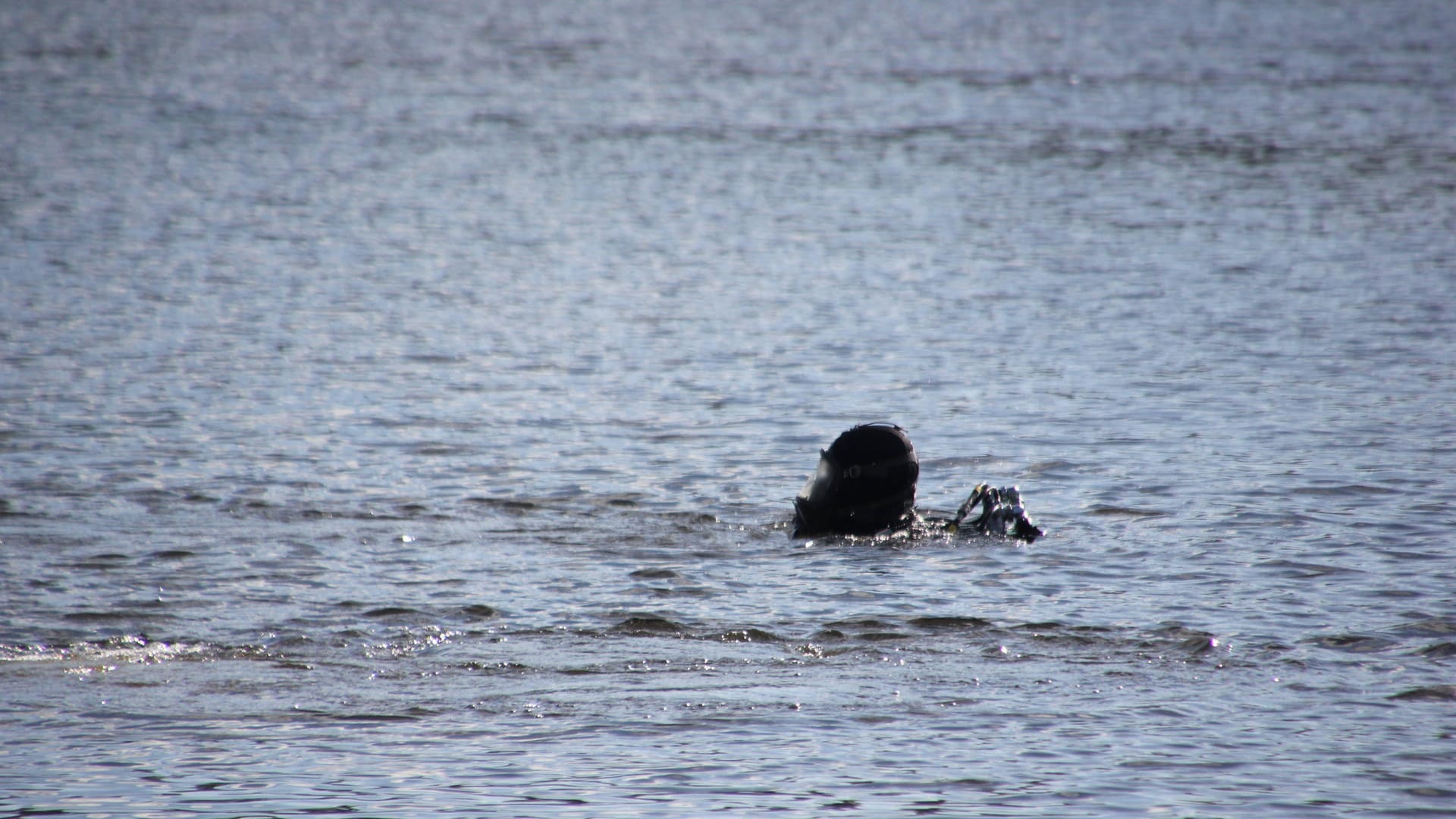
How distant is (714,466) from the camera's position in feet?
62.5

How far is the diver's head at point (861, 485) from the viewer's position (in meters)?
15.8

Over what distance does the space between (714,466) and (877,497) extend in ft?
11.3

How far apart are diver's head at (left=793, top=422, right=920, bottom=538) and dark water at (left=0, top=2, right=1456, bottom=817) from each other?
1.26 feet

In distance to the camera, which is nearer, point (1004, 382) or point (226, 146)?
point (1004, 382)

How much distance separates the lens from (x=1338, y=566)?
48.8ft

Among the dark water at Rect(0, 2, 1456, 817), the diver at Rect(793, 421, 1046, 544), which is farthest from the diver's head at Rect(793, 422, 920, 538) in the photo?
the dark water at Rect(0, 2, 1456, 817)

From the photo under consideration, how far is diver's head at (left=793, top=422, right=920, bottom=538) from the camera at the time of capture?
1575cm

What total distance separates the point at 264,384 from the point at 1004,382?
8889 mm

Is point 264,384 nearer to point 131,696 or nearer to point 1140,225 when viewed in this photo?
point 131,696

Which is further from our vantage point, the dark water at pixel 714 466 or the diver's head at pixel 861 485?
the diver's head at pixel 861 485

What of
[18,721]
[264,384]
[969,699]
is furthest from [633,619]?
[264,384]

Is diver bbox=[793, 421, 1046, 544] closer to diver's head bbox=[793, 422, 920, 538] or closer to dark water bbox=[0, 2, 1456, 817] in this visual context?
diver's head bbox=[793, 422, 920, 538]

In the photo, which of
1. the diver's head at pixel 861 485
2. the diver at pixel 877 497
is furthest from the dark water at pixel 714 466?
the diver's head at pixel 861 485

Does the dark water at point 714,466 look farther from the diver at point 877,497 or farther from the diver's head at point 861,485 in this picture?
the diver's head at point 861,485
